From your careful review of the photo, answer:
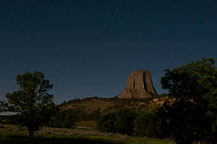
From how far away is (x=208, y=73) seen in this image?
25453mm

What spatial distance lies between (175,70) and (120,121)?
89.6 meters

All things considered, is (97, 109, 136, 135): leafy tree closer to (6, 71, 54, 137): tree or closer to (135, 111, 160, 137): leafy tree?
(135, 111, 160, 137): leafy tree

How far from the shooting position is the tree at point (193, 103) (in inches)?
949

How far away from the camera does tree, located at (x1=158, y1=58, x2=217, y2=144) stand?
24.1m

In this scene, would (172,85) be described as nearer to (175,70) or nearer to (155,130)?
(175,70)

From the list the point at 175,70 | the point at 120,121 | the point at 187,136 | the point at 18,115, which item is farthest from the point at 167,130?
the point at 120,121

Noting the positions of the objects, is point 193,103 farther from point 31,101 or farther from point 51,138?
point 51,138

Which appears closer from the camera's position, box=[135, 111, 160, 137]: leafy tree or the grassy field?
the grassy field

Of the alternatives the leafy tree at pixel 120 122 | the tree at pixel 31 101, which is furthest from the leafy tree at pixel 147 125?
the tree at pixel 31 101

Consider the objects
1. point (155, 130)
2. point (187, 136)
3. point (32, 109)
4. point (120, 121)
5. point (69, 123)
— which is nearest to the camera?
point (187, 136)

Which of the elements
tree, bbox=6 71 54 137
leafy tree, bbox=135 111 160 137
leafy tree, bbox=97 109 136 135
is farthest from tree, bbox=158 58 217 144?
leafy tree, bbox=97 109 136 135

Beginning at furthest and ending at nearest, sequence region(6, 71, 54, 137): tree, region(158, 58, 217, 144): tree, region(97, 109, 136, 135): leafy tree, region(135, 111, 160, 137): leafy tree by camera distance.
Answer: region(97, 109, 136, 135): leafy tree < region(135, 111, 160, 137): leafy tree < region(6, 71, 54, 137): tree < region(158, 58, 217, 144): tree

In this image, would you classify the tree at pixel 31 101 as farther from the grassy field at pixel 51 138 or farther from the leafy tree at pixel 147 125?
the leafy tree at pixel 147 125

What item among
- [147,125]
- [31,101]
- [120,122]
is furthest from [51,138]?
[120,122]
